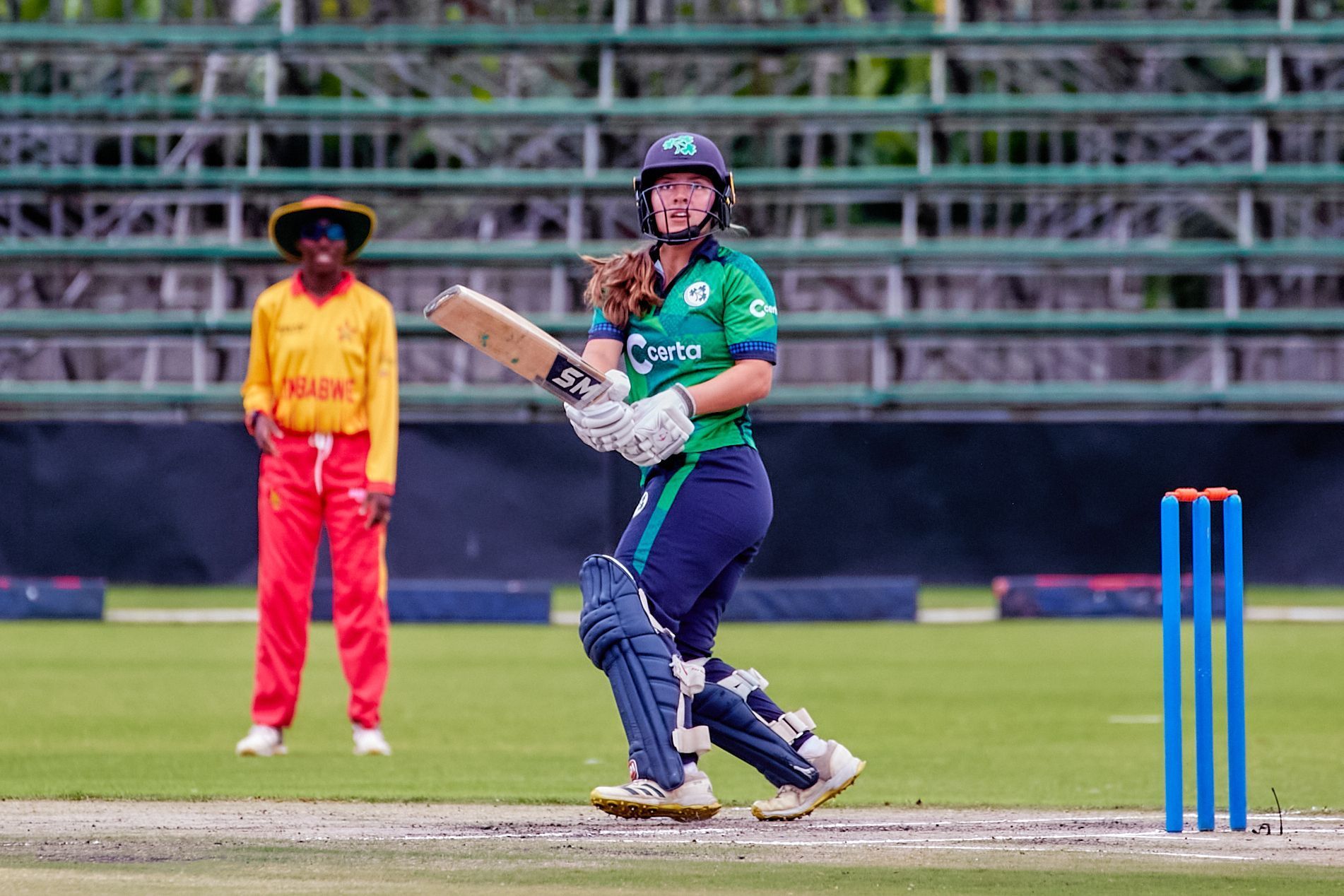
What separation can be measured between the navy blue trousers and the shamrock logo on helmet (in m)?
0.84

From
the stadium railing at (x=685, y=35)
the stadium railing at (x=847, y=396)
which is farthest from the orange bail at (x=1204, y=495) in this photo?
the stadium railing at (x=685, y=35)

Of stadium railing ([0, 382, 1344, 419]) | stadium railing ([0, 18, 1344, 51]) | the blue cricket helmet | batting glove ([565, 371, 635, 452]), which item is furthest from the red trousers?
stadium railing ([0, 18, 1344, 51])

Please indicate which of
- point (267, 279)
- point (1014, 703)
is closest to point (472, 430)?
point (267, 279)

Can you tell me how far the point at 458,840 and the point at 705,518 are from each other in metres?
1.15

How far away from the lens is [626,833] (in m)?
5.84

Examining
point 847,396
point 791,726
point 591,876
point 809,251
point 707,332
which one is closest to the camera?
point 591,876

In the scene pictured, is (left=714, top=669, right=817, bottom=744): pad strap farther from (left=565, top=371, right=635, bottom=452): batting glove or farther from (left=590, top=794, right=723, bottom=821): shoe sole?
(left=565, top=371, right=635, bottom=452): batting glove

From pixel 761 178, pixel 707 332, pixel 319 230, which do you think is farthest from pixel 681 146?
pixel 761 178

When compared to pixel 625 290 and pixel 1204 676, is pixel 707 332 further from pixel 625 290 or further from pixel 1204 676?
pixel 1204 676

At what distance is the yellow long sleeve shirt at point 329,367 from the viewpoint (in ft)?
27.3

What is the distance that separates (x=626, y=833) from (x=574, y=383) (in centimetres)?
142

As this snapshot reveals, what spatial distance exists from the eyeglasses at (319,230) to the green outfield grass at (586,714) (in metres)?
2.21

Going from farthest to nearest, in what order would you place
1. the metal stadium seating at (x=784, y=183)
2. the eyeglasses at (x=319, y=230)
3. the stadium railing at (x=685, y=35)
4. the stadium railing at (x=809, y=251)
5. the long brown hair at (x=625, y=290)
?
1. the stadium railing at (x=685, y=35)
2. the metal stadium seating at (x=784, y=183)
3. the stadium railing at (x=809, y=251)
4. the eyeglasses at (x=319, y=230)
5. the long brown hair at (x=625, y=290)

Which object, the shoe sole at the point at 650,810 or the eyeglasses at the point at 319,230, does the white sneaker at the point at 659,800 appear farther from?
the eyeglasses at the point at 319,230
